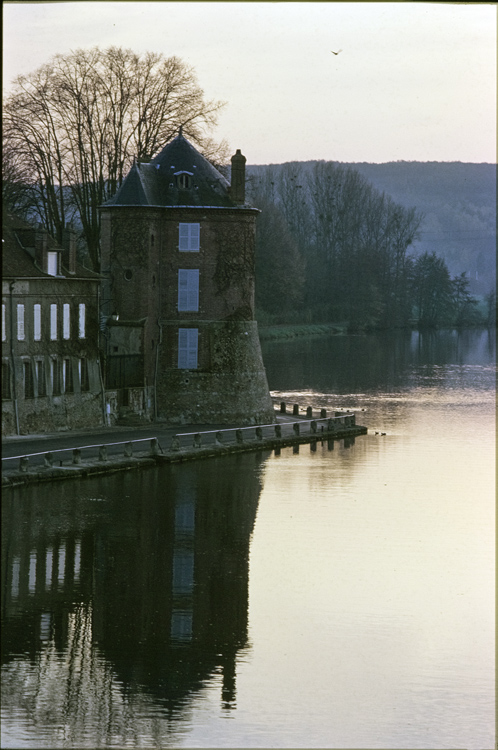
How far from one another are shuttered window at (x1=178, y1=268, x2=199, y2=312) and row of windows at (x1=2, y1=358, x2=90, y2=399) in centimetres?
495

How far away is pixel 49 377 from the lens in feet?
131

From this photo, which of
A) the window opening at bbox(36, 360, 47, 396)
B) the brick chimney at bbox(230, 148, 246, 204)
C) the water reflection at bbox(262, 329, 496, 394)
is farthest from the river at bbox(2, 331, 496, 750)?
the water reflection at bbox(262, 329, 496, 394)

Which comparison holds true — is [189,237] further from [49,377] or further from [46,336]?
[49,377]

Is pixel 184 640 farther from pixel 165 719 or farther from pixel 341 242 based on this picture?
pixel 341 242

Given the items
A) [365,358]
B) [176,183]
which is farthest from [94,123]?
[365,358]

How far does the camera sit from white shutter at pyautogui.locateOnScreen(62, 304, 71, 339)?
135 feet

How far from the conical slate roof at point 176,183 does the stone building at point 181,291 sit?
4 centimetres

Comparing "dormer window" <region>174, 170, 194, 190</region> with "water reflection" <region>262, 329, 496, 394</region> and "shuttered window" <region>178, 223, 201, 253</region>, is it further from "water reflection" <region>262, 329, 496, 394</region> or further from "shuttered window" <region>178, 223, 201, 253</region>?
"water reflection" <region>262, 329, 496, 394</region>

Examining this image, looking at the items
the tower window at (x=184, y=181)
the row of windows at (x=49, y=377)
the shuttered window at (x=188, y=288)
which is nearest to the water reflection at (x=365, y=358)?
the shuttered window at (x=188, y=288)

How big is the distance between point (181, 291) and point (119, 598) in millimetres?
21830

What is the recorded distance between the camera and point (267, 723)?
1842 cm

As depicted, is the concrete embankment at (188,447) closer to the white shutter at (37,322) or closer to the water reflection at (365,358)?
the white shutter at (37,322)

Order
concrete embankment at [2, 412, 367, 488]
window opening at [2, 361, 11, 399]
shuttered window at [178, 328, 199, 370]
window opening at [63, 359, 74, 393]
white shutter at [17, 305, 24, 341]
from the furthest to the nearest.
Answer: shuttered window at [178, 328, 199, 370]
window opening at [63, 359, 74, 393]
white shutter at [17, 305, 24, 341]
window opening at [2, 361, 11, 399]
concrete embankment at [2, 412, 367, 488]

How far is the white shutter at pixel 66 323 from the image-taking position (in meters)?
41.1
